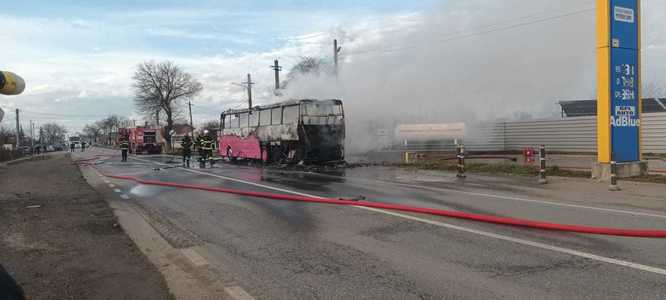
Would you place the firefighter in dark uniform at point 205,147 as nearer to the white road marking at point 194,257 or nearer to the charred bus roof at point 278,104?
the charred bus roof at point 278,104

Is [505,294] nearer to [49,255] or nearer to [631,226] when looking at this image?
[631,226]

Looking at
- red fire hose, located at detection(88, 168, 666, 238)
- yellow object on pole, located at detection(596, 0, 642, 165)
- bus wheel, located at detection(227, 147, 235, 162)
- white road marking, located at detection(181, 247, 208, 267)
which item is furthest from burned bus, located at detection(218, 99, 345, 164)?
white road marking, located at detection(181, 247, 208, 267)

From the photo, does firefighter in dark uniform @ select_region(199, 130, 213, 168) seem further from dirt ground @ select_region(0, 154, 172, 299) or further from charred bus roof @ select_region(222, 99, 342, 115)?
dirt ground @ select_region(0, 154, 172, 299)

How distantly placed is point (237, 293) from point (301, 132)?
15.6 m

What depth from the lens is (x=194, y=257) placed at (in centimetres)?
585

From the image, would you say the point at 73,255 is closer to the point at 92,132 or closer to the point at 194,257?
the point at 194,257

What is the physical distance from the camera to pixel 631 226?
6832 millimetres

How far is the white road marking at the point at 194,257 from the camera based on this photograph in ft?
18.2

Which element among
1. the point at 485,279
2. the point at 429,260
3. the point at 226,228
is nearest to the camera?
the point at 485,279

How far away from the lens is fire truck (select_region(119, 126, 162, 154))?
46.5m

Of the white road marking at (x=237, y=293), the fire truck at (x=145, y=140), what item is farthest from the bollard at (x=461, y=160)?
the fire truck at (x=145, y=140)

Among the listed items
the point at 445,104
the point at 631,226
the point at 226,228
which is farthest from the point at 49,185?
the point at 445,104

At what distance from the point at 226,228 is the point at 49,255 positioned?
2406 millimetres

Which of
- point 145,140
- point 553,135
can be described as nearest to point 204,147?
point 553,135
